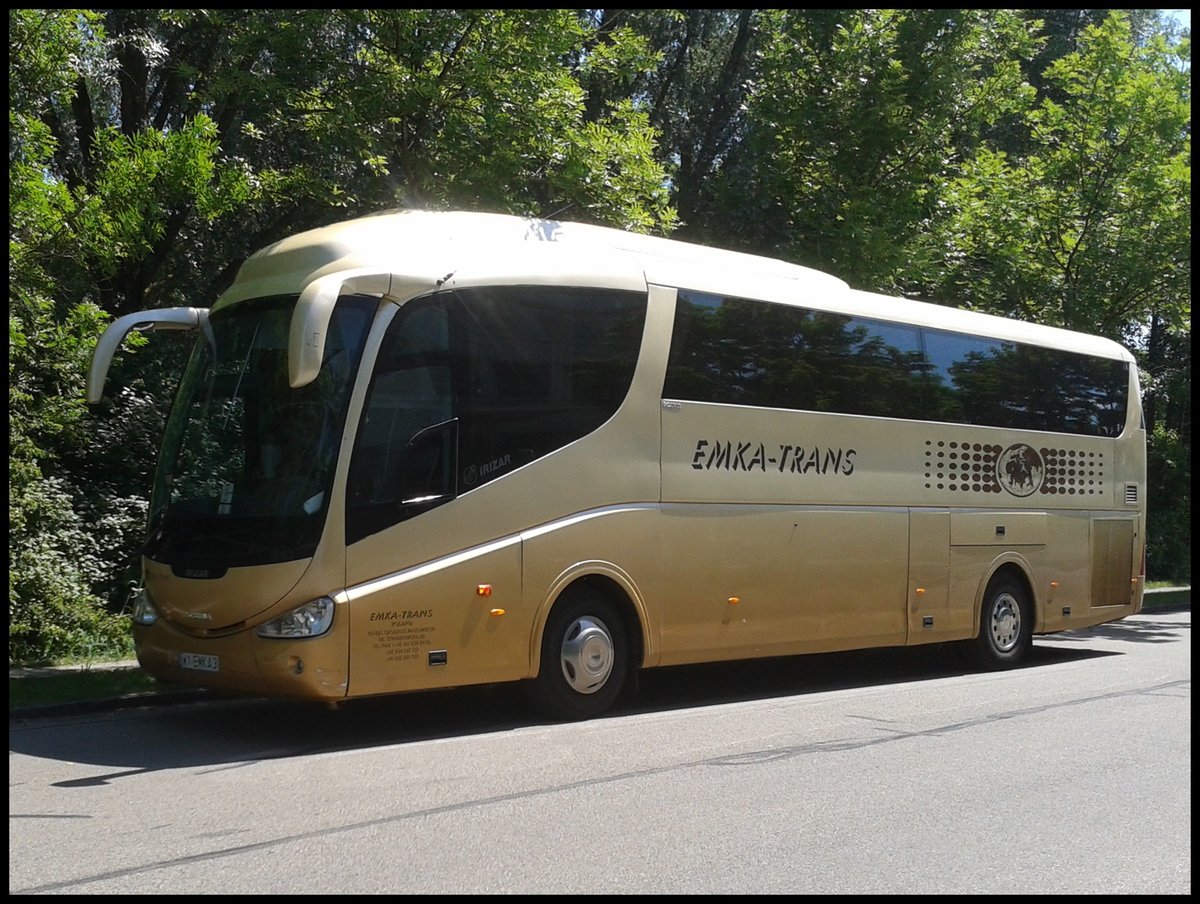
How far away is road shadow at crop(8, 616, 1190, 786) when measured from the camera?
8.84 m

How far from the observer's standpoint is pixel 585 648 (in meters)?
10.4

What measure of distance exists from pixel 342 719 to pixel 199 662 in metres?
1.47

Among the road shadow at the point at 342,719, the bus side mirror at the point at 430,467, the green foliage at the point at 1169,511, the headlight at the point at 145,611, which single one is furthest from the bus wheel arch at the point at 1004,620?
the green foliage at the point at 1169,511

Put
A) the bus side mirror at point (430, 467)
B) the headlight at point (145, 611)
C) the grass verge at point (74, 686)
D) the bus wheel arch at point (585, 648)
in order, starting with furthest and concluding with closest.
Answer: the grass verge at point (74, 686) < the bus wheel arch at point (585, 648) < the headlight at point (145, 611) < the bus side mirror at point (430, 467)

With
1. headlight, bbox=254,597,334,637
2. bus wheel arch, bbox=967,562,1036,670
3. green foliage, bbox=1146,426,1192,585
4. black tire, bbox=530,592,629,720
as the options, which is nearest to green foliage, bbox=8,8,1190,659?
black tire, bbox=530,592,629,720

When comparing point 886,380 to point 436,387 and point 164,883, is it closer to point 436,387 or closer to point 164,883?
point 436,387

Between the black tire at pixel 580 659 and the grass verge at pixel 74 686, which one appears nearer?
the black tire at pixel 580 659

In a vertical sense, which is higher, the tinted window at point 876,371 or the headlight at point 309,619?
the tinted window at point 876,371

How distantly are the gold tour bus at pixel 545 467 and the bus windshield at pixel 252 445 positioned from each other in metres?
0.02

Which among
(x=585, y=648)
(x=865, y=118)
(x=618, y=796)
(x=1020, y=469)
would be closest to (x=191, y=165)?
(x=585, y=648)

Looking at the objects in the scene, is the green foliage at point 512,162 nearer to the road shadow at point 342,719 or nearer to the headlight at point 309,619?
the road shadow at point 342,719

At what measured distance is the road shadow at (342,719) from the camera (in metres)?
8.84

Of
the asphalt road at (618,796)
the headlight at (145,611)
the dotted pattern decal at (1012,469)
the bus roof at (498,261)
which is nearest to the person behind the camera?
the asphalt road at (618,796)

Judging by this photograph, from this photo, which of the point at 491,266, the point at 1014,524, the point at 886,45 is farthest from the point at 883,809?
the point at 886,45
